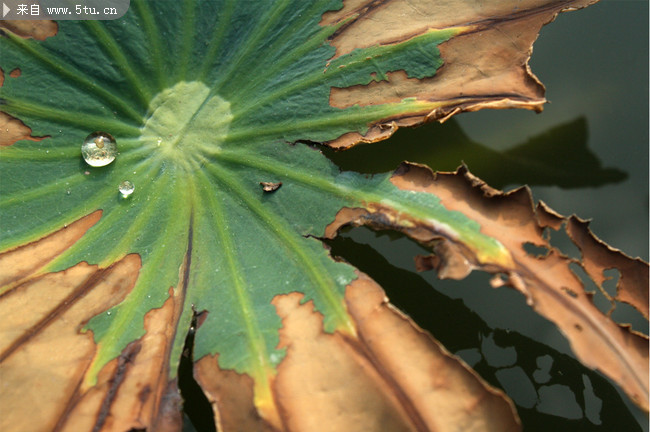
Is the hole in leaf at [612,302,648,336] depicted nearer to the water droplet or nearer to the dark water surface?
the dark water surface

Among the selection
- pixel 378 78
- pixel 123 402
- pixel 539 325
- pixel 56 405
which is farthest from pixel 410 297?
pixel 56 405

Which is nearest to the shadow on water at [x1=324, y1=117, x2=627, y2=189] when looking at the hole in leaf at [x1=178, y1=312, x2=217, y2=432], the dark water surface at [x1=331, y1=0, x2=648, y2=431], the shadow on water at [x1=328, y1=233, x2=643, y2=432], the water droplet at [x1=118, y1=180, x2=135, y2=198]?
the dark water surface at [x1=331, y1=0, x2=648, y2=431]

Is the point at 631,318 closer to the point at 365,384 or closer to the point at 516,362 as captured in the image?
the point at 516,362

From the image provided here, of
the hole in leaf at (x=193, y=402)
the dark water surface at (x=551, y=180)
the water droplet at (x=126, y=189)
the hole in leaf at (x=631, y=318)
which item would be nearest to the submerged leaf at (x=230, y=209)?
the water droplet at (x=126, y=189)

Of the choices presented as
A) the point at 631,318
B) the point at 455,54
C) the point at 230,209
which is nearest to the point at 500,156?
the point at 455,54

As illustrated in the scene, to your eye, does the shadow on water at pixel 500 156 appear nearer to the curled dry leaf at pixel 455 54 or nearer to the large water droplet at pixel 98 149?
the curled dry leaf at pixel 455 54

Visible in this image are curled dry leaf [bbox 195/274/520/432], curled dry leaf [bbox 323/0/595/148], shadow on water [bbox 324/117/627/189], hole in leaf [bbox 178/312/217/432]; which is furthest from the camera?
shadow on water [bbox 324/117/627/189]

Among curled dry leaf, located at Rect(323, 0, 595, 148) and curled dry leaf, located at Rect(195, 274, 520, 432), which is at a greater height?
curled dry leaf, located at Rect(323, 0, 595, 148)
